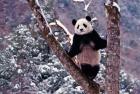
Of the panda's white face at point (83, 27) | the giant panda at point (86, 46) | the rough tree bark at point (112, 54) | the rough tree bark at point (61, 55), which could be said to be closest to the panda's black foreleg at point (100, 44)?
the giant panda at point (86, 46)

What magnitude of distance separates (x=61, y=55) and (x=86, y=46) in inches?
63.0

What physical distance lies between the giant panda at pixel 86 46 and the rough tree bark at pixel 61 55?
4.63 feet

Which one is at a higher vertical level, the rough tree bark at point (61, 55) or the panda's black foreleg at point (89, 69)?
the rough tree bark at point (61, 55)

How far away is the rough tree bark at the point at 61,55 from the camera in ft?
16.7

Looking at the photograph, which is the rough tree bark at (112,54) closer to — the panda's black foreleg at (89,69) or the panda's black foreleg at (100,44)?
the panda's black foreleg at (100,44)

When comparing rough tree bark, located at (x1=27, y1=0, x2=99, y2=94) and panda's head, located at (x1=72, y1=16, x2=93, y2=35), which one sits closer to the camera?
rough tree bark, located at (x1=27, y1=0, x2=99, y2=94)

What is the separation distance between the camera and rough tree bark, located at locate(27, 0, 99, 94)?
5.09 metres

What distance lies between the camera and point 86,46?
6660 millimetres

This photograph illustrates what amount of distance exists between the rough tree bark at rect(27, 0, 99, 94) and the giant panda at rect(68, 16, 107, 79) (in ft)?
4.63

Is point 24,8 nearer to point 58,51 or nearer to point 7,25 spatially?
point 7,25

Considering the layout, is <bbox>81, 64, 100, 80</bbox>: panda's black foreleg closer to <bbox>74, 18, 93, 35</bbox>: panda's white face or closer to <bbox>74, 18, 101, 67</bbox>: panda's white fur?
Result: <bbox>74, 18, 101, 67</bbox>: panda's white fur

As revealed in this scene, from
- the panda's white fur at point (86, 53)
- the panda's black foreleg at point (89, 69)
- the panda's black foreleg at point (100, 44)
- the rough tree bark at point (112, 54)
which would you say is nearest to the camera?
the rough tree bark at point (112, 54)

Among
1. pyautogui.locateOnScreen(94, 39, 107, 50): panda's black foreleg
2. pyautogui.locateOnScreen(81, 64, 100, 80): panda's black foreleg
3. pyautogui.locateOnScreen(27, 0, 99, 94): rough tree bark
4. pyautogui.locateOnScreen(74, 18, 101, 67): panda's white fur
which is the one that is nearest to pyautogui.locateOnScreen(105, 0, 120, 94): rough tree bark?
pyautogui.locateOnScreen(27, 0, 99, 94): rough tree bark

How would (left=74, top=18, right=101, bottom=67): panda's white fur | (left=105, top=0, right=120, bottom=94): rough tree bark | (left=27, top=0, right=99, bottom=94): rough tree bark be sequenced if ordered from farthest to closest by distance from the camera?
(left=74, top=18, right=101, bottom=67): panda's white fur < (left=27, top=0, right=99, bottom=94): rough tree bark < (left=105, top=0, right=120, bottom=94): rough tree bark
